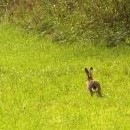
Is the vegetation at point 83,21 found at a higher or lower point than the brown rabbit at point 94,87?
higher

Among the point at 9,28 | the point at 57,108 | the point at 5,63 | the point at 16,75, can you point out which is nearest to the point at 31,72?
the point at 16,75

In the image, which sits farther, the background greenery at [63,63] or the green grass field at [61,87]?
the background greenery at [63,63]

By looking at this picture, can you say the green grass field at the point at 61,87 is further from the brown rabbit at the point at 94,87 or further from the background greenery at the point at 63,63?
the brown rabbit at the point at 94,87

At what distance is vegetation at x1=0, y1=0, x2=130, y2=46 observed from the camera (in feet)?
73.3

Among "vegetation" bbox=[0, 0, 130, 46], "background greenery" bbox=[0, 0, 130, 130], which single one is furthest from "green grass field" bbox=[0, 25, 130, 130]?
"vegetation" bbox=[0, 0, 130, 46]

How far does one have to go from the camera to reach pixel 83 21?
23.2 metres

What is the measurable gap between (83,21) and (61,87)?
8.00 meters

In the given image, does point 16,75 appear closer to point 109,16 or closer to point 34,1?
point 109,16

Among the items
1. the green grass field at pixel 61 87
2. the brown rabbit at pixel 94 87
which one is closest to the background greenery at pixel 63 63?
the green grass field at pixel 61 87

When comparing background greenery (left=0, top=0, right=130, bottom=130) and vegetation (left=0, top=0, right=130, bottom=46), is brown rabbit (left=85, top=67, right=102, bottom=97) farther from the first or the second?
vegetation (left=0, top=0, right=130, bottom=46)

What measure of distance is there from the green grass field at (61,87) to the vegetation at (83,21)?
2.98 ft

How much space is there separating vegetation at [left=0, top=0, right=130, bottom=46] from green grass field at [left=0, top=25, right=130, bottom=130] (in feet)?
2.98

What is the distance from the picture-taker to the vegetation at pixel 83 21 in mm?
22328

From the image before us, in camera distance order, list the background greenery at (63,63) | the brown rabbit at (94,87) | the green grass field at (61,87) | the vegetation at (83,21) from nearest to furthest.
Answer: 1. the green grass field at (61,87)
2. the background greenery at (63,63)
3. the brown rabbit at (94,87)
4. the vegetation at (83,21)
